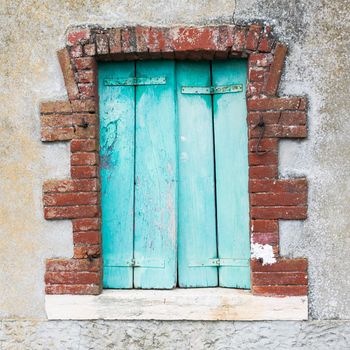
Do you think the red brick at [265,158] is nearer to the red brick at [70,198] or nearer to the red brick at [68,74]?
the red brick at [70,198]

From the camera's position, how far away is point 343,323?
13.6 feet

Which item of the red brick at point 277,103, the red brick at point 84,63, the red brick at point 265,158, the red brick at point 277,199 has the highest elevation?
the red brick at point 84,63

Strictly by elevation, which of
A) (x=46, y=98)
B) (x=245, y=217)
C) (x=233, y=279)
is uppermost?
(x=46, y=98)

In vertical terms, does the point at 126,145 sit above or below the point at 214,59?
below

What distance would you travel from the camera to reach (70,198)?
4.21 m

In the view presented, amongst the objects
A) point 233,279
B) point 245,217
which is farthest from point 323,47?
point 233,279

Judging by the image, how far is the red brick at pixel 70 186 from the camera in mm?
4203

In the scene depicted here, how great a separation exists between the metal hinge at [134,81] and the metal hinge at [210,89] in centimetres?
16

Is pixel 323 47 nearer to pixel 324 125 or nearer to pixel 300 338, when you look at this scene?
pixel 324 125

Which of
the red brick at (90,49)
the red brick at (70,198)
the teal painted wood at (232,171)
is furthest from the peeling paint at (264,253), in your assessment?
the red brick at (90,49)

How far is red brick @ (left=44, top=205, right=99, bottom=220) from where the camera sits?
13.8ft

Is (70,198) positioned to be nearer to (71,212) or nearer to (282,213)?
(71,212)

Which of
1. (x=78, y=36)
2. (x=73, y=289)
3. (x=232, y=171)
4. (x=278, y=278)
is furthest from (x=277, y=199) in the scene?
(x=78, y=36)

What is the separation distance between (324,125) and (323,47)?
50cm
